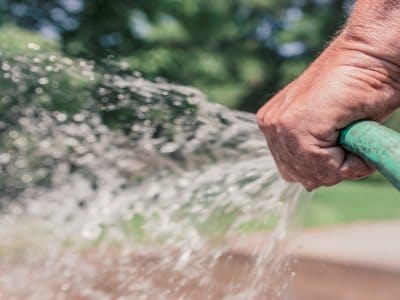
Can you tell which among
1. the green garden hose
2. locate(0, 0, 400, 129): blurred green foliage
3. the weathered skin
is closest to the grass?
locate(0, 0, 400, 129): blurred green foliage

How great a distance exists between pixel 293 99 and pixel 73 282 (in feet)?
10.1

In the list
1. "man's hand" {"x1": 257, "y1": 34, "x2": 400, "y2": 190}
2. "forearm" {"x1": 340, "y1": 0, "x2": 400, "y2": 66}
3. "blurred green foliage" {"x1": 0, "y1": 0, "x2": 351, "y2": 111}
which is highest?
"forearm" {"x1": 340, "y1": 0, "x2": 400, "y2": 66}

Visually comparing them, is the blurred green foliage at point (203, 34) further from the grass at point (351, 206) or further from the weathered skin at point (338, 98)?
the weathered skin at point (338, 98)

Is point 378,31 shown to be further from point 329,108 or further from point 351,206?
point 351,206

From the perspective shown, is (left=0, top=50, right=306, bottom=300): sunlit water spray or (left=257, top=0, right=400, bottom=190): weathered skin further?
(left=0, top=50, right=306, bottom=300): sunlit water spray

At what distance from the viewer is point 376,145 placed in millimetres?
1461

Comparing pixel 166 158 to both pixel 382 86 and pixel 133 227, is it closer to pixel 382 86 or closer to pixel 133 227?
pixel 133 227

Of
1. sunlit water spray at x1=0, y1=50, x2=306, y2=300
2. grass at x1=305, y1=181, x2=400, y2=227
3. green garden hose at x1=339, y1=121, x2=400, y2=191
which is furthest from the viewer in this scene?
grass at x1=305, y1=181, x2=400, y2=227

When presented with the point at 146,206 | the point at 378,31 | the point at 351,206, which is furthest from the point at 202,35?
the point at 378,31

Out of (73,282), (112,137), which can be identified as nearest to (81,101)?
(112,137)

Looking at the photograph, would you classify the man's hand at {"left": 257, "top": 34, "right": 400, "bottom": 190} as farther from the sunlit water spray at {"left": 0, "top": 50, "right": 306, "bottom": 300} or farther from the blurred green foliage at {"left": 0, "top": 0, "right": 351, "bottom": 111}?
the blurred green foliage at {"left": 0, "top": 0, "right": 351, "bottom": 111}

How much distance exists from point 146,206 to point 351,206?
7.56 metres

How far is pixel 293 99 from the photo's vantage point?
166cm

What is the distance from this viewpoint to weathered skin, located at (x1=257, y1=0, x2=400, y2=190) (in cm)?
161
